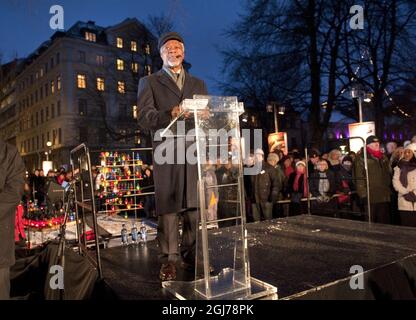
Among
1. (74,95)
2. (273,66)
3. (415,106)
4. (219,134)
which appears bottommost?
(219,134)

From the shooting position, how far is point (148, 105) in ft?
9.15

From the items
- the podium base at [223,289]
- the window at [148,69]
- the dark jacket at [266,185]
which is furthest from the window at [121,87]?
the podium base at [223,289]

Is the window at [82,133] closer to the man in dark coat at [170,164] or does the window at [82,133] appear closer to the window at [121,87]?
the window at [121,87]

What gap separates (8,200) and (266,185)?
587cm

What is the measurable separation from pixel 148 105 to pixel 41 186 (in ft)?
42.6

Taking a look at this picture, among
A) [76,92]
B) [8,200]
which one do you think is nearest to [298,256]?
[8,200]

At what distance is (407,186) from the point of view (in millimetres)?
5914

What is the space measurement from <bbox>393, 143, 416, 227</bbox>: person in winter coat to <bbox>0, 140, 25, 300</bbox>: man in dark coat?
586 centimetres

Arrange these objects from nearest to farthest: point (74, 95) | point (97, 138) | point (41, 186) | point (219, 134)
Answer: point (219, 134)
point (41, 186)
point (97, 138)
point (74, 95)

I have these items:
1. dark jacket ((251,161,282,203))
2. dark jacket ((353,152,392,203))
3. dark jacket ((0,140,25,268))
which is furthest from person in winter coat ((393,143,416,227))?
dark jacket ((0,140,25,268))

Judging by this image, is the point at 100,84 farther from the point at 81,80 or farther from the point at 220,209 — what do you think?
the point at 220,209

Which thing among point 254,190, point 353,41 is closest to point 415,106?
point 353,41

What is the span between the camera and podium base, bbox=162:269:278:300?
7.53 feet
